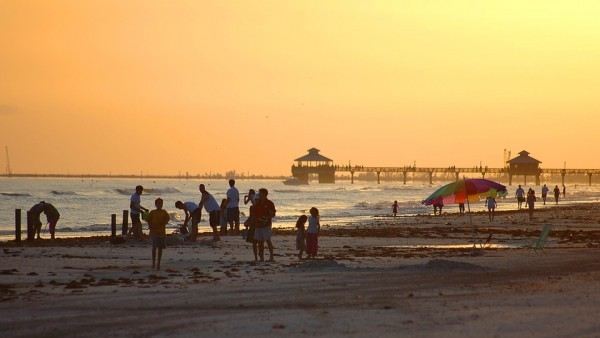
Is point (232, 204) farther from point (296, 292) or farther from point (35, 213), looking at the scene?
point (296, 292)

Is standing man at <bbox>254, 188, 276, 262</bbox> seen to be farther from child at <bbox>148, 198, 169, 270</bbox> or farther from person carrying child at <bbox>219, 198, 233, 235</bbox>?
person carrying child at <bbox>219, 198, 233, 235</bbox>

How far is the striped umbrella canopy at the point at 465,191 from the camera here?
86.9 ft

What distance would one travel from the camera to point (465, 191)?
2664 cm

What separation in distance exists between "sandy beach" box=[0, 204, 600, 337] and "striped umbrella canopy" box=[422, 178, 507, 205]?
1.34 meters

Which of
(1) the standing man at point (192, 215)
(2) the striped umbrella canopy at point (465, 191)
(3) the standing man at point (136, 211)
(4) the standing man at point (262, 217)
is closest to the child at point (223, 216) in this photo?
(1) the standing man at point (192, 215)

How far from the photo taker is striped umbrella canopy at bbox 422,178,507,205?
26.5m

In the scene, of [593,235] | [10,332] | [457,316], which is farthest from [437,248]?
[10,332]

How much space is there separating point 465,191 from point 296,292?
1161 centimetres

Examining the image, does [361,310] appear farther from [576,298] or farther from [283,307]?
[576,298]

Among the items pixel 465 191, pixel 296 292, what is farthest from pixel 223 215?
pixel 296 292

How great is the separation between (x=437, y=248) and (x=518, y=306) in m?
14.3

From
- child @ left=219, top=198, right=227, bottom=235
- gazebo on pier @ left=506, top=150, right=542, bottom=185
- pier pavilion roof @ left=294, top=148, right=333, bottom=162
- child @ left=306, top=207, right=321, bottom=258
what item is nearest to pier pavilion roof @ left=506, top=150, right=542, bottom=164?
gazebo on pier @ left=506, top=150, right=542, bottom=185

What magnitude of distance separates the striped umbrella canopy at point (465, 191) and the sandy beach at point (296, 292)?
1341 mm

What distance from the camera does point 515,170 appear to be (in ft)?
559
